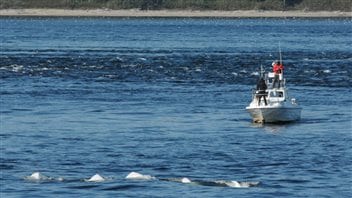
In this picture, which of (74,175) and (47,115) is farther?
(47,115)

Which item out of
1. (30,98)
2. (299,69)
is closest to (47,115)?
(30,98)

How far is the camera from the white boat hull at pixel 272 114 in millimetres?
53312

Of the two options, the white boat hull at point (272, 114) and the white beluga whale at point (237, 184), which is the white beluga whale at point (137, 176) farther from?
the white boat hull at point (272, 114)

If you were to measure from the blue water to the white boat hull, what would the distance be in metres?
0.54

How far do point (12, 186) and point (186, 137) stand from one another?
1222 cm

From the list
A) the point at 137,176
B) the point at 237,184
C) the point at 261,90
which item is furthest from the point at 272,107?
the point at 237,184

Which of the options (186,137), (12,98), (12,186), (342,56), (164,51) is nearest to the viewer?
(12,186)

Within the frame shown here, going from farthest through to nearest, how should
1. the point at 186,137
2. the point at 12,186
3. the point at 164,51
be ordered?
the point at 164,51, the point at 186,137, the point at 12,186

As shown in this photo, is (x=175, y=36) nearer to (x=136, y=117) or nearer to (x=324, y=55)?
(x=324, y=55)

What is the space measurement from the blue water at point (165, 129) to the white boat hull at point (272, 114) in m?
0.54

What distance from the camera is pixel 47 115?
185 ft

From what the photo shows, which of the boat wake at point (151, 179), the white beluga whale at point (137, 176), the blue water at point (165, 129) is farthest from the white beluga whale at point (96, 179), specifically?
the white beluga whale at point (137, 176)

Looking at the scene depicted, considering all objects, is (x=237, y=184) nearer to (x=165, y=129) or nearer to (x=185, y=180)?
(x=185, y=180)

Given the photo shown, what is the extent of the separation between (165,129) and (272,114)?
4.39 metres
